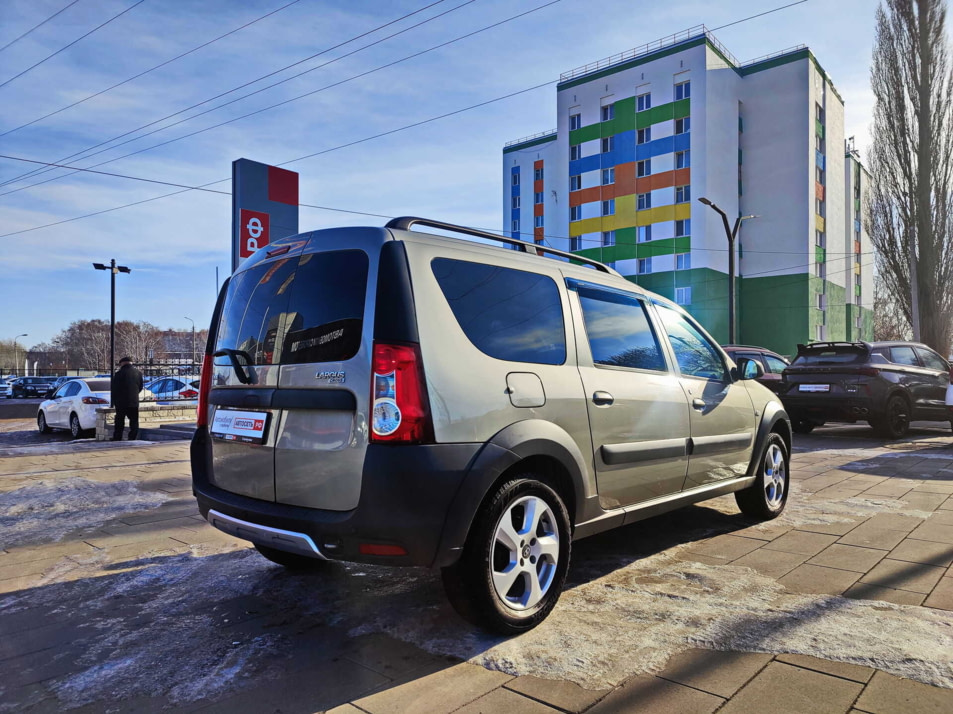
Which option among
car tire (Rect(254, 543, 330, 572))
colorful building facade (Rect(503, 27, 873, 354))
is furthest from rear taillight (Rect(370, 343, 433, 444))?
colorful building facade (Rect(503, 27, 873, 354))

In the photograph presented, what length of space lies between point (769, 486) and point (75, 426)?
15916mm

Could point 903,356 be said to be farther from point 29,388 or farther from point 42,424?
point 29,388

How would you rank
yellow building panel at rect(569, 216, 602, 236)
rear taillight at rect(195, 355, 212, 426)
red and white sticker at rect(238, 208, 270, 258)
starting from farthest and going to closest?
yellow building panel at rect(569, 216, 602, 236) → red and white sticker at rect(238, 208, 270, 258) → rear taillight at rect(195, 355, 212, 426)

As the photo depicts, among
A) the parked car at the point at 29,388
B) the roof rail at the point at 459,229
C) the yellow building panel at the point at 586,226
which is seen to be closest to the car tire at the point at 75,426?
the roof rail at the point at 459,229

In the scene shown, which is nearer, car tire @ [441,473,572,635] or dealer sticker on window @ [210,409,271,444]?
car tire @ [441,473,572,635]

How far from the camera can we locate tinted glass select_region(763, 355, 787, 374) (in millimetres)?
13181

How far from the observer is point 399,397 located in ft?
8.84

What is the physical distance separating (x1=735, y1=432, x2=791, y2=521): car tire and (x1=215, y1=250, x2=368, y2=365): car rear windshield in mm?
3560

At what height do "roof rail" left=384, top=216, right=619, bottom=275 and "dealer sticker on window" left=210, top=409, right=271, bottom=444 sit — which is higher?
"roof rail" left=384, top=216, right=619, bottom=275

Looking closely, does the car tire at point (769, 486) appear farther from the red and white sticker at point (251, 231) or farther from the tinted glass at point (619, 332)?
the red and white sticker at point (251, 231)

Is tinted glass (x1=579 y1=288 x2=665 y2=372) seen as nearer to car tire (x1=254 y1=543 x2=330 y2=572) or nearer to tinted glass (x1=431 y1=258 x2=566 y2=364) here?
tinted glass (x1=431 y1=258 x2=566 y2=364)

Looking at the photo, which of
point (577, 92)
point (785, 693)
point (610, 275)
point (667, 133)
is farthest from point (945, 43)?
point (785, 693)

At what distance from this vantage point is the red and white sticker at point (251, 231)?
8719mm

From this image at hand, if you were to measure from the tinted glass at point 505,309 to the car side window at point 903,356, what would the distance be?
9.72 m
